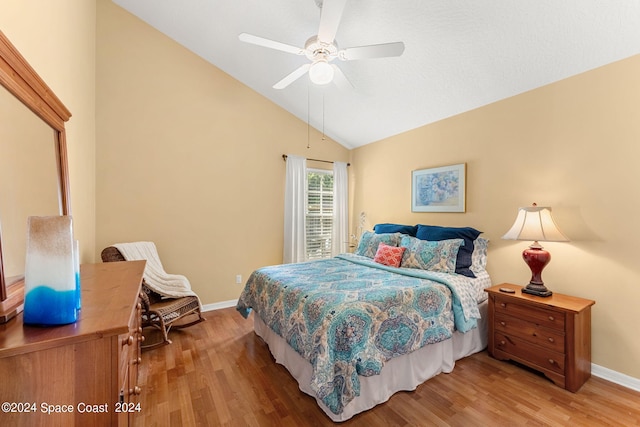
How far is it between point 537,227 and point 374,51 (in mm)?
2006

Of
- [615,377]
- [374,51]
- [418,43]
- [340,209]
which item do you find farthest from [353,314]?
[340,209]

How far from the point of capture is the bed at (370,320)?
1.74 m

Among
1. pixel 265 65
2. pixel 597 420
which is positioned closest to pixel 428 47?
pixel 265 65

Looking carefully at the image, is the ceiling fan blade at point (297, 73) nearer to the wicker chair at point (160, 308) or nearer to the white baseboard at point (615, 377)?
the wicker chair at point (160, 308)

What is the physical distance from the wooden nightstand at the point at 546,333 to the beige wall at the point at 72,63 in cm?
370

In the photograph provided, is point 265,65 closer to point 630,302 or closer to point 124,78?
point 124,78

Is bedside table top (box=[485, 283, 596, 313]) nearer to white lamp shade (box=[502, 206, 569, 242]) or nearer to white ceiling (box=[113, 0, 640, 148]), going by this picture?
white lamp shade (box=[502, 206, 569, 242])

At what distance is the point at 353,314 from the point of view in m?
1.81

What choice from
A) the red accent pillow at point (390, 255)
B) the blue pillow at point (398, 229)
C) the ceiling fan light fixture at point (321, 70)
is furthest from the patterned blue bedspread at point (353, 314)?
the ceiling fan light fixture at point (321, 70)

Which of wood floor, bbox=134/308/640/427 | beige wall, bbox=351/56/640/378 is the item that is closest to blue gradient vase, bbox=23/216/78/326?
wood floor, bbox=134/308/640/427

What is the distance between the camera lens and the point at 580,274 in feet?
7.86

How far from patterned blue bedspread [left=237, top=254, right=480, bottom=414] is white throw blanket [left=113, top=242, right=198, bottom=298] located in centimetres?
82

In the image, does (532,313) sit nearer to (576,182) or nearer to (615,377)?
(615,377)

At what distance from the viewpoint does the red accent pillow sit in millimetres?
3077
